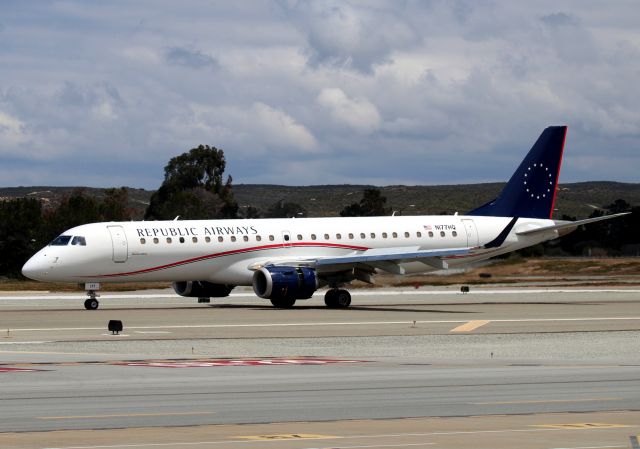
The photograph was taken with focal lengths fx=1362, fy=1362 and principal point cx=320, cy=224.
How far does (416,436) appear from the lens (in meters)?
17.3

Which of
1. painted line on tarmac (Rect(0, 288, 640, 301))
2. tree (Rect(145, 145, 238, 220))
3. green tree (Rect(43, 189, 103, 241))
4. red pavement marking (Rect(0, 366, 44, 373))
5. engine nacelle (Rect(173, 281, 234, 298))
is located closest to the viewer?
red pavement marking (Rect(0, 366, 44, 373))

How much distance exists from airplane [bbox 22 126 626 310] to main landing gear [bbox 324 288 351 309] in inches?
1.7

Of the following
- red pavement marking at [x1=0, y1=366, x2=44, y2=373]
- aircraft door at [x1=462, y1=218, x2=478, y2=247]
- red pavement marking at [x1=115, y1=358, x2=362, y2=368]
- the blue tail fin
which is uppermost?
the blue tail fin

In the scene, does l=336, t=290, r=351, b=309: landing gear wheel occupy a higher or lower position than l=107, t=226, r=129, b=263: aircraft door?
lower

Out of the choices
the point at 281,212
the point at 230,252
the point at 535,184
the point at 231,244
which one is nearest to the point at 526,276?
the point at 535,184

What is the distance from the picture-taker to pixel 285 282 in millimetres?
55438

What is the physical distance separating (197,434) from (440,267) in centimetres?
4142

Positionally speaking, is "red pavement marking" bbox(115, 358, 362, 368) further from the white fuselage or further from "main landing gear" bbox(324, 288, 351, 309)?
"main landing gear" bbox(324, 288, 351, 309)

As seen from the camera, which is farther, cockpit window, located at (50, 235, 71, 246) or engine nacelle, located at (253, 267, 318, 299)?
cockpit window, located at (50, 235, 71, 246)

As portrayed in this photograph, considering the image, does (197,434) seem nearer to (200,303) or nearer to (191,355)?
(191,355)

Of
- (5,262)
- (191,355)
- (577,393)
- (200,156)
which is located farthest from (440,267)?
(200,156)

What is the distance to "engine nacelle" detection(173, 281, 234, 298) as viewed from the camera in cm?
6019

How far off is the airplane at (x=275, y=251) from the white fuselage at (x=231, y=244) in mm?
43

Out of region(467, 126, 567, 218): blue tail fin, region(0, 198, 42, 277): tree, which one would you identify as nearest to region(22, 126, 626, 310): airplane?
Result: region(467, 126, 567, 218): blue tail fin
